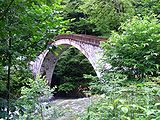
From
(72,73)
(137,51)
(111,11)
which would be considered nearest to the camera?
(137,51)

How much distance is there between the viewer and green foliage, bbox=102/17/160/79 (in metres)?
3.78

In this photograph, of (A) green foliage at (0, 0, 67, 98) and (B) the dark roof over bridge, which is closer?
(A) green foliage at (0, 0, 67, 98)

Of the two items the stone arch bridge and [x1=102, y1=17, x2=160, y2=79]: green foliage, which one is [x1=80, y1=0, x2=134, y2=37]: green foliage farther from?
[x1=102, y1=17, x2=160, y2=79]: green foliage

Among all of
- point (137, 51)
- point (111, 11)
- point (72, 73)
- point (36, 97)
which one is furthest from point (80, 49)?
point (36, 97)

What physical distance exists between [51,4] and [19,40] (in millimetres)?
379

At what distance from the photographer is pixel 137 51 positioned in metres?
3.87

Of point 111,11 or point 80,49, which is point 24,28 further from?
point 80,49

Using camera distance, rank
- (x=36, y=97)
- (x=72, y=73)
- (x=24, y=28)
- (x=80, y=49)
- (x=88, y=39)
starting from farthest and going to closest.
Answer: (x=72, y=73)
(x=80, y=49)
(x=88, y=39)
(x=36, y=97)
(x=24, y=28)

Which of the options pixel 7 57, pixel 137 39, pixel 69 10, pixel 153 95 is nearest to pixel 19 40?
pixel 7 57

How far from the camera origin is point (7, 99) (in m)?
1.84

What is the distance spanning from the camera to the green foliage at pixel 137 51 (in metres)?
3.78

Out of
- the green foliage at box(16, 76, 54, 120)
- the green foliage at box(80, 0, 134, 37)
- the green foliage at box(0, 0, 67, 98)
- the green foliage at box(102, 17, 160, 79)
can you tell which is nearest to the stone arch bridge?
the green foliage at box(102, 17, 160, 79)

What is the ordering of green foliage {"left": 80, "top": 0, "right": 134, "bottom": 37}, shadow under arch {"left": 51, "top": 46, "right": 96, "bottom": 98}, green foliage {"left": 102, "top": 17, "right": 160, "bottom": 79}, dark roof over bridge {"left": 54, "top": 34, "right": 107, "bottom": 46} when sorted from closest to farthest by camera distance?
1. green foliage {"left": 102, "top": 17, "right": 160, "bottom": 79}
2. dark roof over bridge {"left": 54, "top": 34, "right": 107, "bottom": 46}
3. green foliage {"left": 80, "top": 0, "right": 134, "bottom": 37}
4. shadow under arch {"left": 51, "top": 46, "right": 96, "bottom": 98}

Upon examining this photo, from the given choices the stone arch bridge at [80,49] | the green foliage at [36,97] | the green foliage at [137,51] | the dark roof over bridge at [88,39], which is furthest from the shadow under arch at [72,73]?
the green foliage at [36,97]
